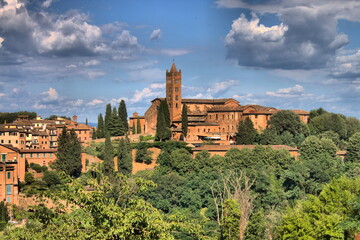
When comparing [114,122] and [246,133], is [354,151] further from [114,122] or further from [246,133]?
[114,122]

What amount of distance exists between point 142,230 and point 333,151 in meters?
52.5

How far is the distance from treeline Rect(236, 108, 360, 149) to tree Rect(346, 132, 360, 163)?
495 centimetres

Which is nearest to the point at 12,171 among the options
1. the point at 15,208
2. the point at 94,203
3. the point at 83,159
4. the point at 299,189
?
the point at 15,208

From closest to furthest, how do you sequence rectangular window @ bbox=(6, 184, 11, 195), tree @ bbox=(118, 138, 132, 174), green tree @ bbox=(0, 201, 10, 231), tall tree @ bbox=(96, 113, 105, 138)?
green tree @ bbox=(0, 201, 10, 231) → rectangular window @ bbox=(6, 184, 11, 195) → tree @ bbox=(118, 138, 132, 174) → tall tree @ bbox=(96, 113, 105, 138)

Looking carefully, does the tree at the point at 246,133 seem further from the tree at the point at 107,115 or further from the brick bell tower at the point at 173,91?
the tree at the point at 107,115

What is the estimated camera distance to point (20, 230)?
16.5 meters

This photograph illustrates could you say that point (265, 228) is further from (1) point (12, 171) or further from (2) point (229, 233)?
(1) point (12, 171)

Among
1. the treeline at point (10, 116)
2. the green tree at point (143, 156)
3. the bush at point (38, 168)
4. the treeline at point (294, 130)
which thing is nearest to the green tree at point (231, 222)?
the bush at point (38, 168)

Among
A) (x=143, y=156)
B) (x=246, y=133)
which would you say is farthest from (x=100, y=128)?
(x=246, y=133)

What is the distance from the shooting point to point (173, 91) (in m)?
75.5

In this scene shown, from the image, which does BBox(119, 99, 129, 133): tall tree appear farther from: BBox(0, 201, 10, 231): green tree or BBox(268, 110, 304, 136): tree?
BBox(0, 201, 10, 231): green tree

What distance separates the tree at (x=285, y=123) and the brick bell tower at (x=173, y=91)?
14707 mm

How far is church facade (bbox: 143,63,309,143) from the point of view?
70.8 metres

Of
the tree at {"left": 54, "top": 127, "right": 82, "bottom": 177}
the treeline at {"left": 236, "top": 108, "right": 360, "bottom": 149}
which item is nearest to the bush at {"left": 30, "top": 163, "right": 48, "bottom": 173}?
the tree at {"left": 54, "top": 127, "right": 82, "bottom": 177}
